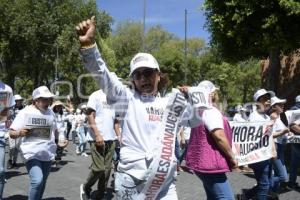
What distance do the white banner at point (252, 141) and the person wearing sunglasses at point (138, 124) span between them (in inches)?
138

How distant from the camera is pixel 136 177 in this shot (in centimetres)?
357

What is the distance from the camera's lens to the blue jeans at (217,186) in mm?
4742

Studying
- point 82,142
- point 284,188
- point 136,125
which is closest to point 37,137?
point 136,125

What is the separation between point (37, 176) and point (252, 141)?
3.35m

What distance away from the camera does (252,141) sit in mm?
7434

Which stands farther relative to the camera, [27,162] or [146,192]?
[27,162]

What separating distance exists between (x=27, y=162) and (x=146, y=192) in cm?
309

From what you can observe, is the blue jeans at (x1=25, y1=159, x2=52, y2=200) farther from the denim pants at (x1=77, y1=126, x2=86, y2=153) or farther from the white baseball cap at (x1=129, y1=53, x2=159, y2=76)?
the denim pants at (x1=77, y1=126, x2=86, y2=153)

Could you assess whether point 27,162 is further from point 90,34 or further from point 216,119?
point 90,34

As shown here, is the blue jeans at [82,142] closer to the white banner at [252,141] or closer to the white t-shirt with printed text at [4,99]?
the white banner at [252,141]

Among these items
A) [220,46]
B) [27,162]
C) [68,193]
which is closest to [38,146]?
[27,162]

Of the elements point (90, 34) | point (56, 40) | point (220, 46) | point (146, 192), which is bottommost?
point (146, 192)

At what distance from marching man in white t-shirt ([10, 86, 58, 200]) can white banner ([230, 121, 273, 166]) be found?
2.78 m

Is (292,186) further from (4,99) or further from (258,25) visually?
(4,99)
